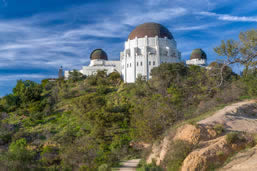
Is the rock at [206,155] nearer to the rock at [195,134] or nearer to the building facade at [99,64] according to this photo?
the rock at [195,134]

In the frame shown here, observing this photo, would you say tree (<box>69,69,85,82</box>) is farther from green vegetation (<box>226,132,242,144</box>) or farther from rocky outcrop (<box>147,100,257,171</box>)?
green vegetation (<box>226,132,242,144</box>)

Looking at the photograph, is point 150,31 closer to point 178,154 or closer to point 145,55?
point 145,55

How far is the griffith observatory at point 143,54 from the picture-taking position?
151 ft

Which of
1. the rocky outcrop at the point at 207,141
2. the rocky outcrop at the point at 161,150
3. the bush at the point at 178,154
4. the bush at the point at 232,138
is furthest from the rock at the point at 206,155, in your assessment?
the rocky outcrop at the point at 161,150

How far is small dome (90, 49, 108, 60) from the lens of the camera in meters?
57.6

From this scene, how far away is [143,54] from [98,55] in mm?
15493

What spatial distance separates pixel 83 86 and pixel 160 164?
33388 mm

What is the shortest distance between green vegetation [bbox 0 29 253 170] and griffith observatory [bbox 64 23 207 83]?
402 cm

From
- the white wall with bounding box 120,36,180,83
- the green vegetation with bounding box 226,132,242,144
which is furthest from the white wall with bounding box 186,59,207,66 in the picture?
the green vegetation with bounding box 226,132,242,144

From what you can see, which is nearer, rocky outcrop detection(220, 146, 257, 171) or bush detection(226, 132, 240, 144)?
rocky outcrop detection(220, 146, 257, 171)

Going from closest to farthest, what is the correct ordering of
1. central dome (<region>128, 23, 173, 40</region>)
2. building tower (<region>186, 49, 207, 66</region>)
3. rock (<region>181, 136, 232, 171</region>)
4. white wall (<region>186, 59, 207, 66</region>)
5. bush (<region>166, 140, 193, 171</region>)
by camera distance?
rock (<region>181, 136, 232, 171</region>) → bush (<region>166, 140, 193, 171</region>) → central dome (<region>128, 23, 173, 40</region>) → white wall (<region>186, 59, 207, 66</region>) → building tower (<region>186, 49, 207, 66</region>)

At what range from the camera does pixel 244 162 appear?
9031 millimetres

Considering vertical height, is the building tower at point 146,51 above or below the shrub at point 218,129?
above

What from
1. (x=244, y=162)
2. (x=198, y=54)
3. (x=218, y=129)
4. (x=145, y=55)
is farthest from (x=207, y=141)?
(x=198, y=54)
